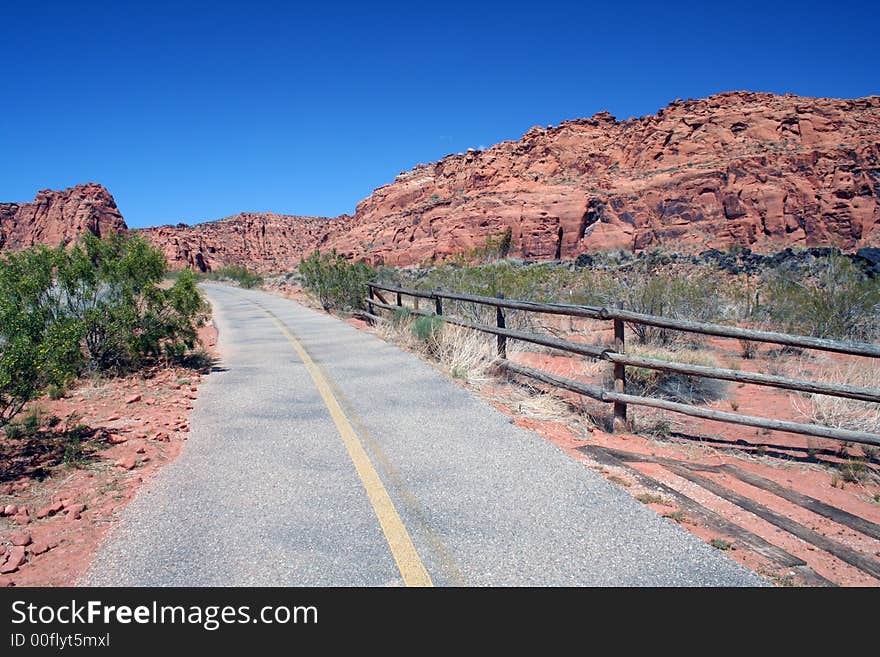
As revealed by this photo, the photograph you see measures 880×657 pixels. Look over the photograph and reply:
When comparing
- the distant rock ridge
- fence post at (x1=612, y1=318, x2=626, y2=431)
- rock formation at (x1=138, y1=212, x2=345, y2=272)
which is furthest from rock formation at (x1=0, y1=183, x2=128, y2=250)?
fence post at (x1=612, y1=318, x2=626, y2=431)

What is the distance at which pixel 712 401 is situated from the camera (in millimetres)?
8609

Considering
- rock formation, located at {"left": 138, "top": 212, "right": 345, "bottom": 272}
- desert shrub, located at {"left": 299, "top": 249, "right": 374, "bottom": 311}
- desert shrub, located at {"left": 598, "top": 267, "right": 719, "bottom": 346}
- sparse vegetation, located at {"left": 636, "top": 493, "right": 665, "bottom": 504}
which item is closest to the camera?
sparse vegetation, located at {"left": 636, "top": 493, "right": 665, "bottom": 504}

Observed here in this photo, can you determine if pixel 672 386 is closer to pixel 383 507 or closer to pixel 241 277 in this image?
pixel 383 507

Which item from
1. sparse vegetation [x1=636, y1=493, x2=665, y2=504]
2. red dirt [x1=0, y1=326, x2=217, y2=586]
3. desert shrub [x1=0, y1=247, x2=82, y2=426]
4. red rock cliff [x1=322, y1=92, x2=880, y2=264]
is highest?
red rock cliff [x1=322, y1=92, x2=880, y2=264]

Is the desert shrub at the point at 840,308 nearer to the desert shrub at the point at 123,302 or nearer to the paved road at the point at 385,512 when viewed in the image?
the paved road at the point at 385,512

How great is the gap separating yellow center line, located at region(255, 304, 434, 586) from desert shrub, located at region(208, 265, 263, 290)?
146 ft

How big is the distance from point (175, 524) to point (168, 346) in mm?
6796

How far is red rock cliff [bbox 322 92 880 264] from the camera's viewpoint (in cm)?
4703

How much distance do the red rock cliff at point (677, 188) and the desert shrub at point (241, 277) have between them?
1209 cm

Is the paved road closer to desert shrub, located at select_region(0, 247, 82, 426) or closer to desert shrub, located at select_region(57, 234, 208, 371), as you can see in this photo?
desert shrub, located at select_region(0, 247, 82, 426)

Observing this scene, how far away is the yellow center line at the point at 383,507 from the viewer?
3.19m

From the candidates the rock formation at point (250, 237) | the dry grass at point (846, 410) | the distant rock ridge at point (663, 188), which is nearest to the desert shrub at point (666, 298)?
the dry grass at point (846, 410)

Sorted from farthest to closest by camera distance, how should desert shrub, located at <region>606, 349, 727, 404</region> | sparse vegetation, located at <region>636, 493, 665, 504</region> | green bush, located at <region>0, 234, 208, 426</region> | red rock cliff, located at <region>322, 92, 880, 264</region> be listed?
1. red rock cliff, located at <region>322, 92, 880, 264</region>
2. desert shrub, located at <region>606, 349, 727, 404</region>
3. green bush, located at <region>0, 234, 208, 426</region>
4. sparse vegetation, located at <region>636, 493, 665, 504</region>
